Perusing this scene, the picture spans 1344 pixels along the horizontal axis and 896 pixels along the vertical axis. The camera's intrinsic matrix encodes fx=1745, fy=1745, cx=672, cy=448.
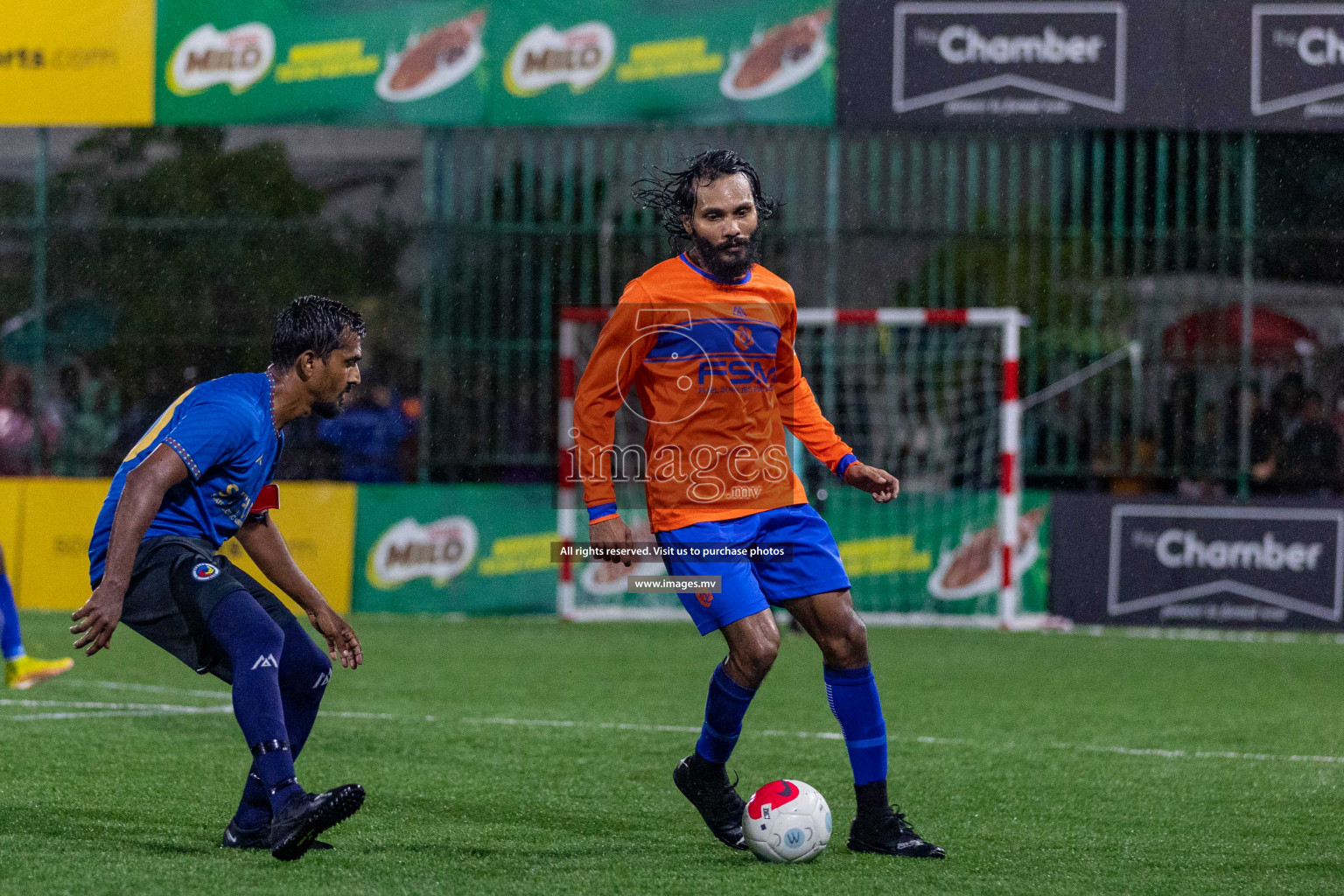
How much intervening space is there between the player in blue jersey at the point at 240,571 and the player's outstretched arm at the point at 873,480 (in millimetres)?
1603

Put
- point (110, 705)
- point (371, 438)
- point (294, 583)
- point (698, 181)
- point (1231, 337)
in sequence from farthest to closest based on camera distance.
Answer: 1. point (371, 438)
2. point (1231, 337)
3. point (110, 705)
4. point (698, 181)
5. point (294, 583)

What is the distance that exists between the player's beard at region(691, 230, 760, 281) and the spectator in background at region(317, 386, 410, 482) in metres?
9.16

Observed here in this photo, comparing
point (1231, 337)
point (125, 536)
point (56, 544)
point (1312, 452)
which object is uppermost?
point (1231, 337)

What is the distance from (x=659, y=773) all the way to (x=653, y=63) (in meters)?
8.39

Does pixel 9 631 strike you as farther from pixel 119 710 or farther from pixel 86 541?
pixel 86 541

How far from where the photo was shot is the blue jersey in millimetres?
4914

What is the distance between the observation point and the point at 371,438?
14281 millimetres

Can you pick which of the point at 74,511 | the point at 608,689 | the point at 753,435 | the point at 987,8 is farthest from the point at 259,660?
the point at 987,8

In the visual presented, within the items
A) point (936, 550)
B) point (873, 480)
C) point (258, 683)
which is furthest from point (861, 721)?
point (936, 550)

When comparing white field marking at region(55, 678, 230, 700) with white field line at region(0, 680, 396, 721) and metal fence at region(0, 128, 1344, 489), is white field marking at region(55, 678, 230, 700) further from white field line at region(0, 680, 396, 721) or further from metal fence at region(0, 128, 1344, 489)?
metal fence at region(0, 128, 1344, 489)

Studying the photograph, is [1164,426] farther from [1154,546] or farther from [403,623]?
[403,623]

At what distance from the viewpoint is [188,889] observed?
180 inches

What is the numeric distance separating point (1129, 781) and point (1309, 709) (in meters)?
2.85

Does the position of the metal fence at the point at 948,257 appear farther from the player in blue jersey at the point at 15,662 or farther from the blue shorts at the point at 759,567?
the blue shorts at the point at 759,567
